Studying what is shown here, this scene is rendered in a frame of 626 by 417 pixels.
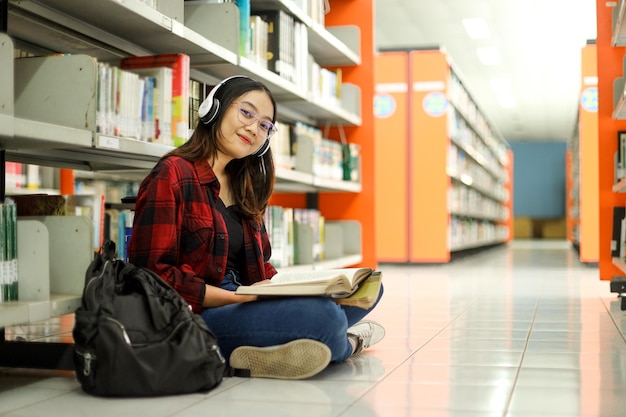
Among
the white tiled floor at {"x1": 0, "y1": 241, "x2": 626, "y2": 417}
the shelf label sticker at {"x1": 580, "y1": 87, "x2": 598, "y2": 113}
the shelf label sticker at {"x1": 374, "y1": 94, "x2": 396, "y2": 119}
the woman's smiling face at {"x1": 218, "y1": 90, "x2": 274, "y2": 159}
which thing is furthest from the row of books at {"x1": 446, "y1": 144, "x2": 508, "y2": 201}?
the woman's smiling face at {"x1": 218, "y1": 90, "x2": 274, "y2": 159}

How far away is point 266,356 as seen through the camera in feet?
7.20

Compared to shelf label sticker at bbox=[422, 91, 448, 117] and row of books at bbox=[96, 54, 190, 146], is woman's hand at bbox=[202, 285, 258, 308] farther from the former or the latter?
shelf label sticker at bbox=[422, 91, 448, 117]

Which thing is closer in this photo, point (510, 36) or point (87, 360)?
point (87, 360)

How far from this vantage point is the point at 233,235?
95.5 inches

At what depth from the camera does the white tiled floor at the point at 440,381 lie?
1.83 m

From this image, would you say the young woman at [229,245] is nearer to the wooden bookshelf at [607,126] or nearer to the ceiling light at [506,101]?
the wooden bookshelf at [607,126]

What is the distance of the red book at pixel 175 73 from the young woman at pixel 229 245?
485mm

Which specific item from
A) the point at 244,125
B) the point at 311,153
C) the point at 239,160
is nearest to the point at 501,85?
the point at 311,153

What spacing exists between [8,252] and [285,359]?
78 centimetres

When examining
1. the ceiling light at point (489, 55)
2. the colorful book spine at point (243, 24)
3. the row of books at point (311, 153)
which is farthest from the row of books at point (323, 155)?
the ceiling light at point (489, 55)

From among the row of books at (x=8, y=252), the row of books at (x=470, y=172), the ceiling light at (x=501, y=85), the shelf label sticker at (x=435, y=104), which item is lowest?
the row of books at (x=8, y=252)

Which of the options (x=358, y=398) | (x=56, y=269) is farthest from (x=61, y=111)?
(x=358, y=398)

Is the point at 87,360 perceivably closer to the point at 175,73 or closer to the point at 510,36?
the point at 175,73

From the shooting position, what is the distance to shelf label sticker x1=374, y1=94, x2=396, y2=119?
895 cm
